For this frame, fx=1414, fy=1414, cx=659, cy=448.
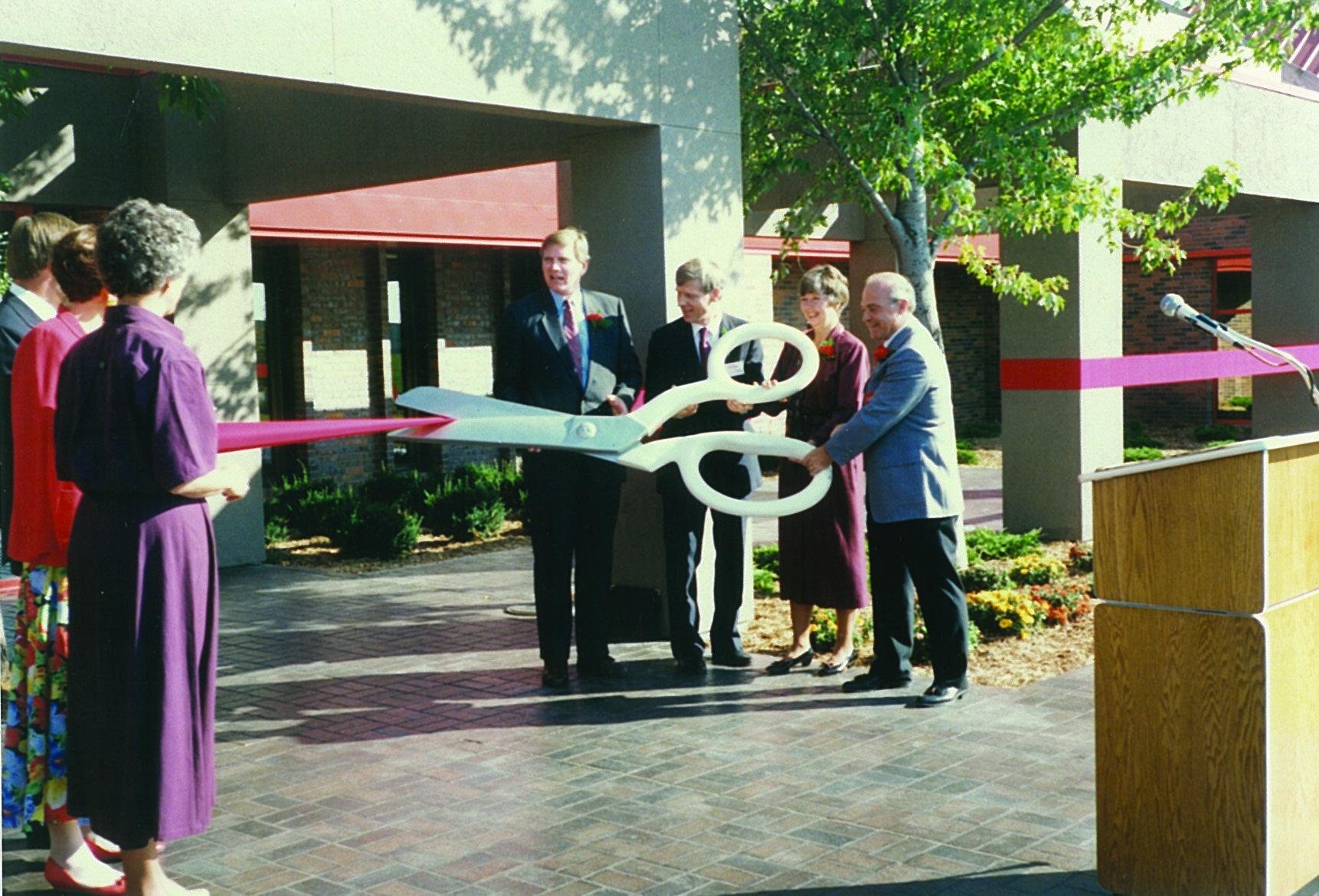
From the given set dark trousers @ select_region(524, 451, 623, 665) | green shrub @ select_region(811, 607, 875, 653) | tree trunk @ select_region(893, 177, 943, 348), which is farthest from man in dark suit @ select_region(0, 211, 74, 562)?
tree trunk @ select_region(893, 177, 943, 348)

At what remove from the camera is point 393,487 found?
47.3 feet

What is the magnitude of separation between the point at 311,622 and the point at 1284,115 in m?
11.3

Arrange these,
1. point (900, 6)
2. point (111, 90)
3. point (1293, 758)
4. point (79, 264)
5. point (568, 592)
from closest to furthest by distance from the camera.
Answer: point (1293, 758) < point (79, 264) < point (568, 592) < point (900, 6) < point (111, 90)

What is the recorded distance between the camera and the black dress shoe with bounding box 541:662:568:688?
23.4 ft

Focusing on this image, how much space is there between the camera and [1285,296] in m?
16.4

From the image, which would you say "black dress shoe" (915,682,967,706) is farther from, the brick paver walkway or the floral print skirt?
the floral print skirt

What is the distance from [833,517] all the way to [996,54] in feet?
11.7

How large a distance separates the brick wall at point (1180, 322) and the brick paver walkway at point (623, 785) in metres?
20.3

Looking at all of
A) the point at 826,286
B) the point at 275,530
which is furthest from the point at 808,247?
the point at 826,286

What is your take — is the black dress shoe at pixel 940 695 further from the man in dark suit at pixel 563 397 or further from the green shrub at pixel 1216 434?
the green shrub at pixel 1216 434

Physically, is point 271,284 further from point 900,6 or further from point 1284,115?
point 1284,115

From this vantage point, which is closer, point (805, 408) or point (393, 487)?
point (805, 408)

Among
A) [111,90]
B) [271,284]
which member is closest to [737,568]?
[111,90]

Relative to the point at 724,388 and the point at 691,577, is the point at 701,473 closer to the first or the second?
the point at 691,577
